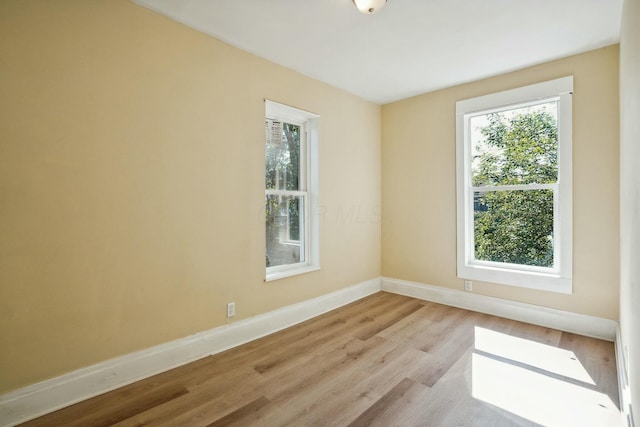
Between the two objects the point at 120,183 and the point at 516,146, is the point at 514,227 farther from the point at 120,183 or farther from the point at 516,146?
the point at 120,183

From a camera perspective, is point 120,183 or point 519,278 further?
point 519,278

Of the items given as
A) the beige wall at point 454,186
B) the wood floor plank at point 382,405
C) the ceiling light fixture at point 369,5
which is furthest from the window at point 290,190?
the wood floor plank at point 382,405

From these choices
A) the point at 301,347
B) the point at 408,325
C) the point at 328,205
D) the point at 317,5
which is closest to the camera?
the point at 317,5

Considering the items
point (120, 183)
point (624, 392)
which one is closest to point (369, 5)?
point (120, 183)

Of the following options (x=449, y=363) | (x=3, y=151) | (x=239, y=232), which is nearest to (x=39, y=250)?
(x=3, y=151)

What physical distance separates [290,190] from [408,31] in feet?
6.00

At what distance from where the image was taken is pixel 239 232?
2.72 meters

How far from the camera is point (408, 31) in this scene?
8.07 feet

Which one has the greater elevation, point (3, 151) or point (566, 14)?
point (566, 14)

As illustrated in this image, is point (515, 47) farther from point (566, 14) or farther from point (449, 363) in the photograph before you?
point (449, 363)

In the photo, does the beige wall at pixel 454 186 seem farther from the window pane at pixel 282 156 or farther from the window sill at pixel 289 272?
the window pane at pixel 282 156

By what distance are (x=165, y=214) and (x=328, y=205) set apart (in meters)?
1.84

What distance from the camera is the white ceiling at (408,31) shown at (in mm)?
2166

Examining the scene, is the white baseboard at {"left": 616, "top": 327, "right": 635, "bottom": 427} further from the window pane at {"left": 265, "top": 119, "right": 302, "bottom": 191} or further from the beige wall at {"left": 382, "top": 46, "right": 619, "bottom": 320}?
the window pane at {"left": 265, "top": 119, "right": 302, "bottom": 191}
